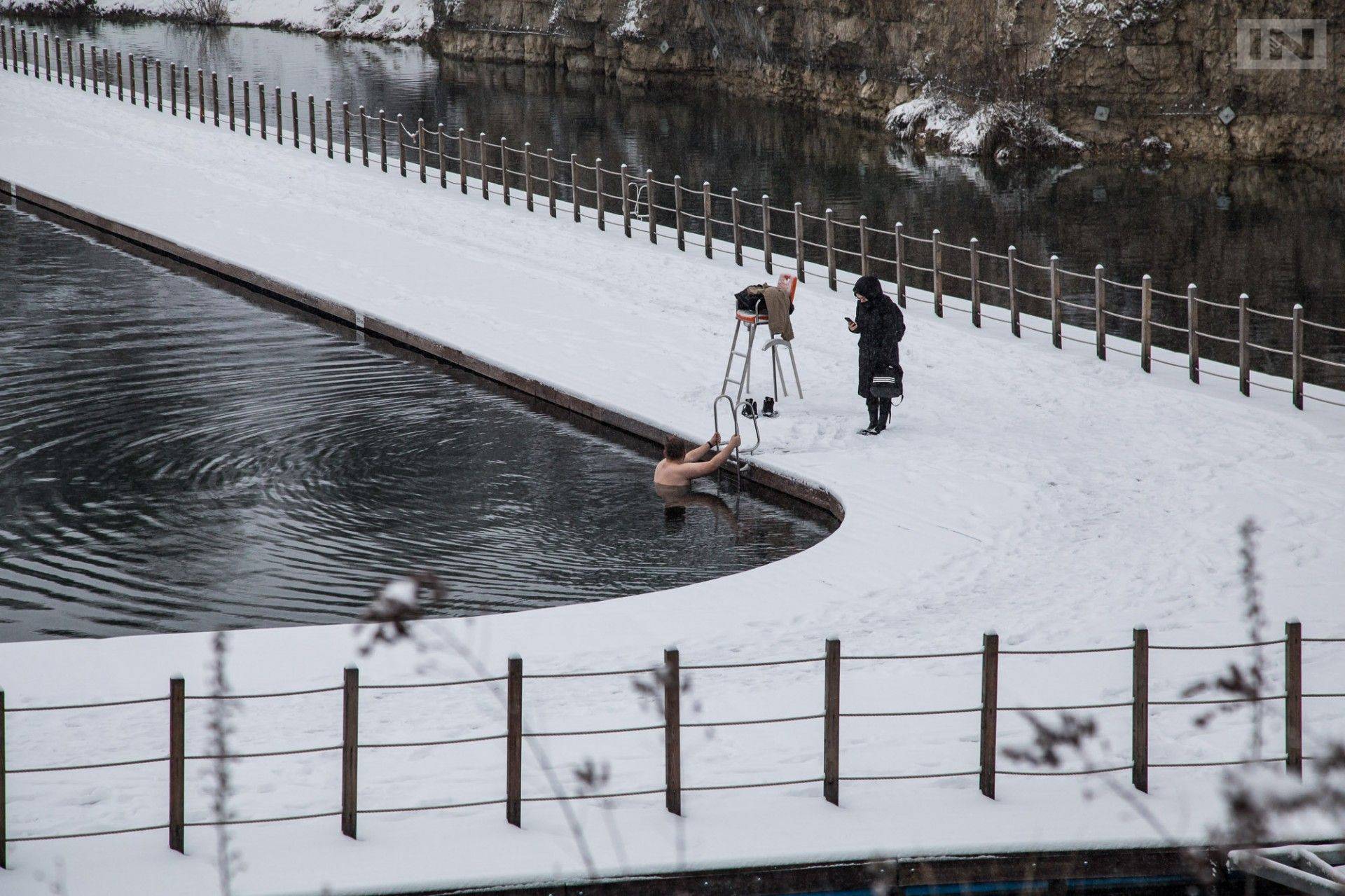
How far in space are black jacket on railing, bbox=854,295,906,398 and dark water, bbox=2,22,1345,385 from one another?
5.86 m

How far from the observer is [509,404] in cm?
1470

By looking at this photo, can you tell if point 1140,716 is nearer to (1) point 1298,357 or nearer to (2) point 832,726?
(2) point 832,726

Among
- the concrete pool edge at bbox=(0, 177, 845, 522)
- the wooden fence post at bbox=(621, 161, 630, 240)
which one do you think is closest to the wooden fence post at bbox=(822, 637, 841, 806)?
the concrete pool edge at bbox=(0, 177, 845, 522)

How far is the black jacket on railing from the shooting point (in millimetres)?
12289

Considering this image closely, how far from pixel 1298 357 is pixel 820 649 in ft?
22.2

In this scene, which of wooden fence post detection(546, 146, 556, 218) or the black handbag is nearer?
the black handbag

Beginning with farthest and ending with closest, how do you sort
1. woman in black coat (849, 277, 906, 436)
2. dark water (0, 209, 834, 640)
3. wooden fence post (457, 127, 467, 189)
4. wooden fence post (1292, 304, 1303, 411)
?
wooden fence post (457, 127, 467, 189) < wooden fence post (1292, 304, 1303, 411) < woman in black coat (849, 277, 906, 436) < dark water (0, 209, 834, 640)

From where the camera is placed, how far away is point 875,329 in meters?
12.3

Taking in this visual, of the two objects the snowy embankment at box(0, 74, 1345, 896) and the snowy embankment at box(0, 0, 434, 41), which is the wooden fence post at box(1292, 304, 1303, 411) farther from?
the snowy embankment at box(0, 0, 434, 41)

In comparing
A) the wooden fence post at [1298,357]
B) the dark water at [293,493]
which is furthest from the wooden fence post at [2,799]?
the wooden fence post at [1298,357]

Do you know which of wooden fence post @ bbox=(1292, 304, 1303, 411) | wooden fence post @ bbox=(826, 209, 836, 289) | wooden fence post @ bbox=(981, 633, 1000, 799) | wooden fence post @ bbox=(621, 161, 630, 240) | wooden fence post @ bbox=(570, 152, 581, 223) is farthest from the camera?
wooden fence post @ bbox=(570, 152, 581, 223)

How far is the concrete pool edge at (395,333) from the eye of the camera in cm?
1212

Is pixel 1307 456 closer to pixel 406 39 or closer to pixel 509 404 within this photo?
pixel 509 404

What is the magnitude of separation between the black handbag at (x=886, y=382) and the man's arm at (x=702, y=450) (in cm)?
133
